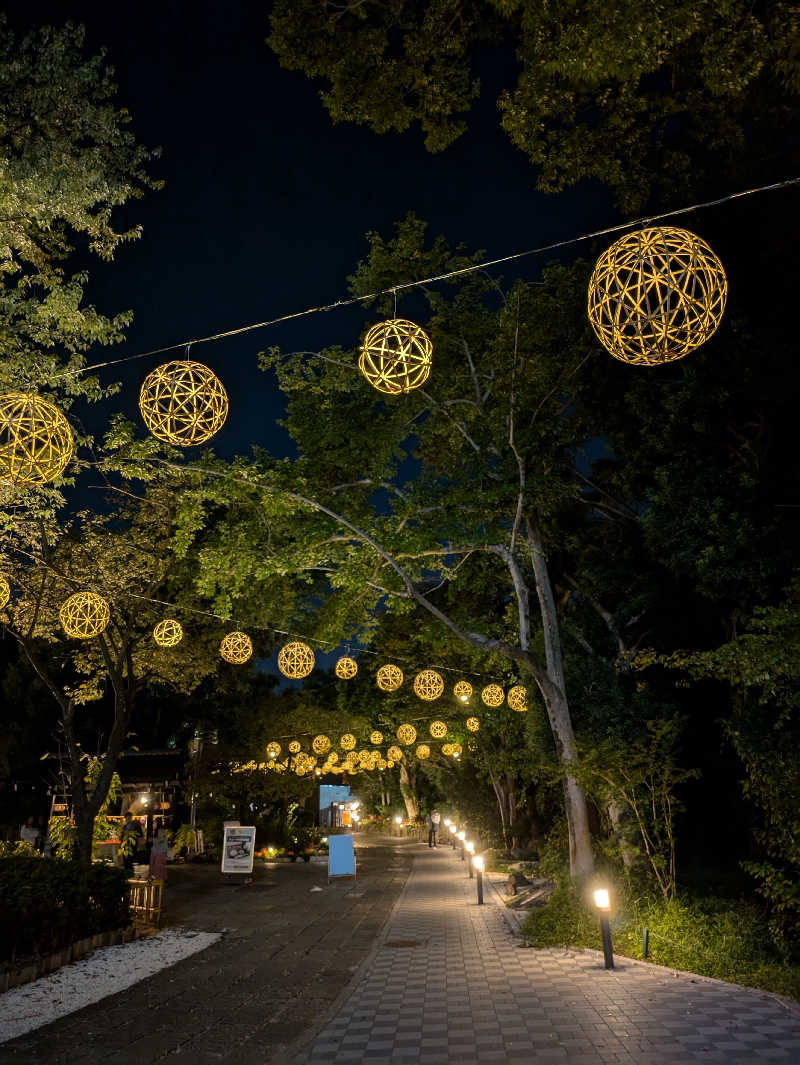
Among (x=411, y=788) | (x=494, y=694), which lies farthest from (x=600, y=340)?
(x=411, y=788)

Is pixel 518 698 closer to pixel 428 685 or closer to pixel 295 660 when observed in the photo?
pixel 428 685

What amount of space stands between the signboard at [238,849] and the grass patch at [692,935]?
30.5ft

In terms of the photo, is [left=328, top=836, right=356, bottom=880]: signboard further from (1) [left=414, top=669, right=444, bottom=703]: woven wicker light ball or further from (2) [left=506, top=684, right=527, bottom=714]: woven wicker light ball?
(2) [left=506, top=684, right=527, bottom=714]: woven wicker light ball

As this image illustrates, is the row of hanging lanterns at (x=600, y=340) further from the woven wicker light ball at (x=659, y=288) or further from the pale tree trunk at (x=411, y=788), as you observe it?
the pale tree trunk at (x=411, y=788)

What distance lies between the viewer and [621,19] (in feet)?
23.6

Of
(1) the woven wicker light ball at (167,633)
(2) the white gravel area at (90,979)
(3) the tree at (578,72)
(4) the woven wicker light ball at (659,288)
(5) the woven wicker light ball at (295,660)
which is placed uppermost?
(3) the tree at (578,72)

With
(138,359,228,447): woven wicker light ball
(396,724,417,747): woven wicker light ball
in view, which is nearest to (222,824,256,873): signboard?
(396,724,417,747): woven wicker light ball

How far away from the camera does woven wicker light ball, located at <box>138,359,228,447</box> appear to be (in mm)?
7531

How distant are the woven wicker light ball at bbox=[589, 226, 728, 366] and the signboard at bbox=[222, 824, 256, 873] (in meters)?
16.7

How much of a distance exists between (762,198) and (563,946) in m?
11.4

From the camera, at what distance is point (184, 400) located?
24.8 feet

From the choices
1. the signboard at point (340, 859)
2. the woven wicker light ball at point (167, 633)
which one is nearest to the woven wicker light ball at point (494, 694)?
the signboard at point (340, 859)

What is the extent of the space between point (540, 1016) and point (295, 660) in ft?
28.2

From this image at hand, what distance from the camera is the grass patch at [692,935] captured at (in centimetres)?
805
